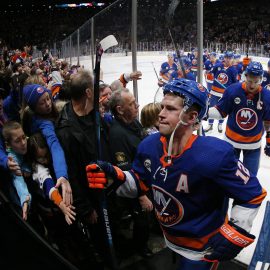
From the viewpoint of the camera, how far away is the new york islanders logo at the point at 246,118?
3.45 m

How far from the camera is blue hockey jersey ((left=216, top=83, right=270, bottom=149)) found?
3389mm

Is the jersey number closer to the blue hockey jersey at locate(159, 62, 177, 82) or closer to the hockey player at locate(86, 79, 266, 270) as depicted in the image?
the hockey player at locate(86, 79, 266, 270)

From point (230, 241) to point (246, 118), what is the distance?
85.4 inches

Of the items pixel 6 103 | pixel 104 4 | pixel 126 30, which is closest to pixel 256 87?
pixel 126 30

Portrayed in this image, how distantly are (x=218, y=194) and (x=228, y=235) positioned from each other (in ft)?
0.69

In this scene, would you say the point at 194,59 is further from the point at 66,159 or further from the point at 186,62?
the point at 66,159

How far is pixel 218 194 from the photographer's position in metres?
1.69

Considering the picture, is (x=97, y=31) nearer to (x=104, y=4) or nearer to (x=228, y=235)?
(x=228, y=235)

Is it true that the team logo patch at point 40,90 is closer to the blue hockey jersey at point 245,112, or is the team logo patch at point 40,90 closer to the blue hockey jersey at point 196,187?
the blue hockey jersey at point 196,187

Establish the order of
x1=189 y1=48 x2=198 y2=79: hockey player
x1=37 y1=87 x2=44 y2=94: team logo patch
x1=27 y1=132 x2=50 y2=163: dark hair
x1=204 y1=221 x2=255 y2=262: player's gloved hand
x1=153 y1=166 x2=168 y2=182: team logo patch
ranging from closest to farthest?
x1=204 y1=221 x2=255 y2=262: player's gloved hand
x1=153 y1=166 x2=168 y2=182: team logo patch
x1=27 y1=132 x2=50 y2=163: dark hair
x1=37 y1=87 x2=44 y2=94: team logo patch
x1=189 y1=48 x2=198 y2=79: hockey player

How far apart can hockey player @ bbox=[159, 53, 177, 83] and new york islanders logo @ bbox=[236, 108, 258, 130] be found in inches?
32.0

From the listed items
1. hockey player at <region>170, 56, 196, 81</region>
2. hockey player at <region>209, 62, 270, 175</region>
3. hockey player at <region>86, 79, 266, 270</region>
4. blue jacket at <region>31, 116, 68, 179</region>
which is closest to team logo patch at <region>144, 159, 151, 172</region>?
hockey player at <region>86, 79, 266, 270</region>

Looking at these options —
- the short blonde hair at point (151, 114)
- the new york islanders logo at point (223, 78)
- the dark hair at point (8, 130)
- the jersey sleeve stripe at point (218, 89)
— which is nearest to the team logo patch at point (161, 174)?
the dark hair at point (8, 130)

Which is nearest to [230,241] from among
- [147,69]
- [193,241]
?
[193,241]
